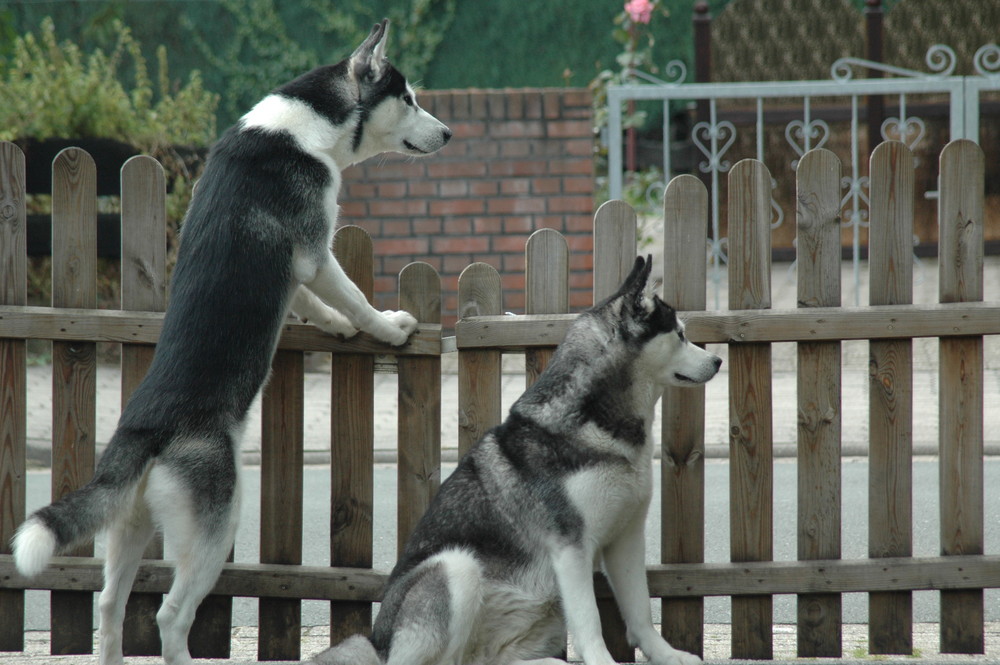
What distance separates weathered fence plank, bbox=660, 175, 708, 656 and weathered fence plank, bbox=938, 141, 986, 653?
2.79ft

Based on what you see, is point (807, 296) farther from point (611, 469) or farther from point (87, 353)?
point (87, 353)

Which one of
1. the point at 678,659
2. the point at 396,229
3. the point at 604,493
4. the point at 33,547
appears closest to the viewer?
the point at 33,547

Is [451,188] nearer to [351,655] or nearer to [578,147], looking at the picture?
[578,147]

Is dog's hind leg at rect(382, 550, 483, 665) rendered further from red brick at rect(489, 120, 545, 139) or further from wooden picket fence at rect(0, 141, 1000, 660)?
red brick at rect(489, 120, 545, 139)

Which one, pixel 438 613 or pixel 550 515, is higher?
pixel 550 515

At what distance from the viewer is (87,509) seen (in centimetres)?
309

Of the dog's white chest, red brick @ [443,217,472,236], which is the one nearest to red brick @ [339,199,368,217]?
red brick @ [443,217,472,236]

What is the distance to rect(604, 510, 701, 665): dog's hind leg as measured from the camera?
3414 millimetres

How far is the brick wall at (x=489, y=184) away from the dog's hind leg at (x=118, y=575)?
6.07 m

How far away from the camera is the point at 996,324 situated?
3.69 m

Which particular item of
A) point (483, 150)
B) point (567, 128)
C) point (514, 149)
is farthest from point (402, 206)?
point (567, 128)

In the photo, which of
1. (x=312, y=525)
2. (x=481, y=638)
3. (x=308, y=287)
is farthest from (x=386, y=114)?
(x=312, y=525)

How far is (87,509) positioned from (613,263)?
1885mm

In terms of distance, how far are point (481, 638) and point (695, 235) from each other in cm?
155
